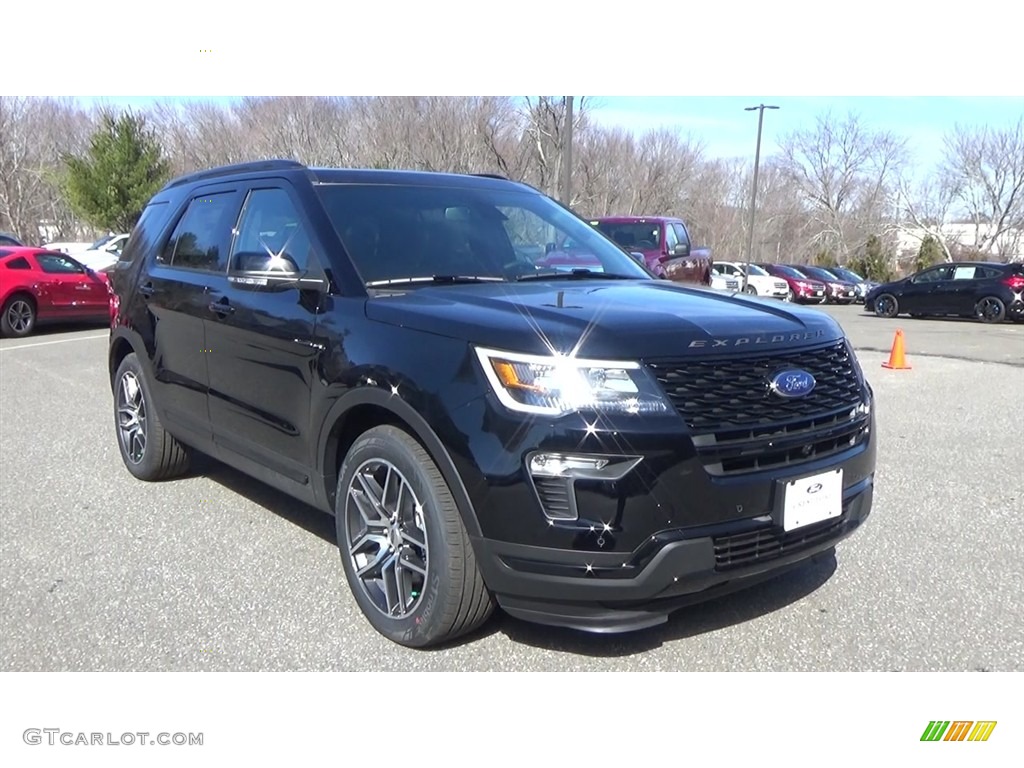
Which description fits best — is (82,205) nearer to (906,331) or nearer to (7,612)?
(906,331)

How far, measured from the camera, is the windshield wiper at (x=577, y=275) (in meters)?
3.85

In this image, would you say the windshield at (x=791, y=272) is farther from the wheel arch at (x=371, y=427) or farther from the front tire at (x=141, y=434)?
the wheel arch at (x=371, y=427)

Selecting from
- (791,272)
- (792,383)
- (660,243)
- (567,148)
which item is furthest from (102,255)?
(791,272)

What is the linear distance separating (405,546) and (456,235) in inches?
59.4

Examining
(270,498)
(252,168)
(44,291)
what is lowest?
(270,498)

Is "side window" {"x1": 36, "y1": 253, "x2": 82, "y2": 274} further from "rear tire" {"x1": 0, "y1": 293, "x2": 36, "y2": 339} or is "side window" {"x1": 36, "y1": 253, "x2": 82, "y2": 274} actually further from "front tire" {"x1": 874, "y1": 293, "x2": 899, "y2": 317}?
"front tire" {"x1": 874, "y1": 293, "x2": 899, "y2": 317}

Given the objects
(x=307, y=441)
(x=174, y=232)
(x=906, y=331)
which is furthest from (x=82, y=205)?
(x=307, y=441)

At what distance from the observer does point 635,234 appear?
47.5 ft

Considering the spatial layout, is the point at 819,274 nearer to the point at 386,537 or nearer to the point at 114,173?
the point at 114,173

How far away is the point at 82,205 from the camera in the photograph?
30.2 m

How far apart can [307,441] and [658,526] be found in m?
1.63

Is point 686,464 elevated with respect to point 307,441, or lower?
elevated

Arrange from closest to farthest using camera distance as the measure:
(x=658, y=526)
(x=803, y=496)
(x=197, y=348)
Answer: (x=658, y=526) → (x=803, y=496) → (x=197, y=348)
